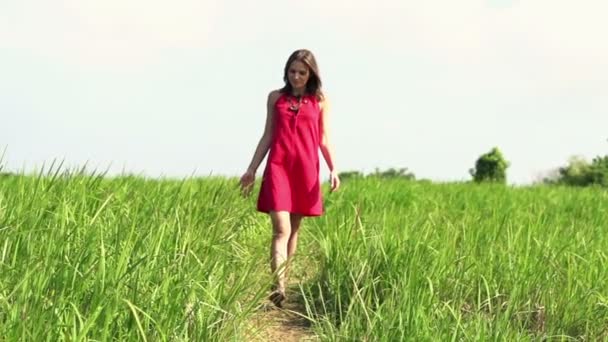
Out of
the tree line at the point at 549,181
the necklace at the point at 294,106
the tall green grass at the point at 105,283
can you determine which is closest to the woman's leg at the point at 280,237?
the tall green grass at the point at 105,283

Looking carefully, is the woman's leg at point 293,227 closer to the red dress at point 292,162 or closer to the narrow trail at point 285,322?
the red dress at point 292,162

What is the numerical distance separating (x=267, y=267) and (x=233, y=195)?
119 cm

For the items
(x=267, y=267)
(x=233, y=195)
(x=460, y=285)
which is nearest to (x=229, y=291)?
(x=460, y=285)

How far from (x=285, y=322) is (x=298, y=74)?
1432mm

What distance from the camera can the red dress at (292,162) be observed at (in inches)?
204

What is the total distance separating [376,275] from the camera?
15.5 ft

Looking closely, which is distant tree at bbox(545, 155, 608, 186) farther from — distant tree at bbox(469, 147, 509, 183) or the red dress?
the red dress

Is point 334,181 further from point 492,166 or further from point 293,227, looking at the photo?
point 492,166

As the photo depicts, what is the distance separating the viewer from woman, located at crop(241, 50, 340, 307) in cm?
515

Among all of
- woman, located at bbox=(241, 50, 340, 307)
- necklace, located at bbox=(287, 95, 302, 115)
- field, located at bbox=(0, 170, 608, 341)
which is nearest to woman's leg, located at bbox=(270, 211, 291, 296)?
woman, located at bbox=(241, 50, 340, 307)

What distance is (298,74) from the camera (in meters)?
5.20

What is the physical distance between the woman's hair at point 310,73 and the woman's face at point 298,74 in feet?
0.08

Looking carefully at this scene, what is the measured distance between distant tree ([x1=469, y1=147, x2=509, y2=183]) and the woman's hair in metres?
18.6

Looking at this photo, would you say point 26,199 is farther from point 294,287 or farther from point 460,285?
point 460,285
